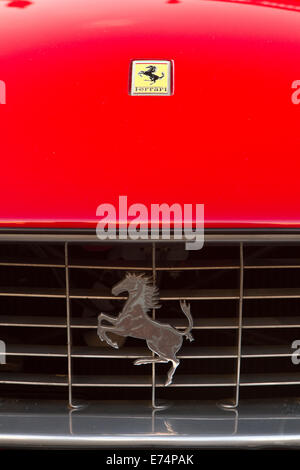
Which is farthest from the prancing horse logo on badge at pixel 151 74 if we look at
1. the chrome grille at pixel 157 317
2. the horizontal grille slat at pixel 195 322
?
the horizontal grille slat at pixel 195 322

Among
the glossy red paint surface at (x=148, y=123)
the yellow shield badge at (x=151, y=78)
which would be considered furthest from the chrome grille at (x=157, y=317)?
the yellow shield badge at (x=151, y=78)

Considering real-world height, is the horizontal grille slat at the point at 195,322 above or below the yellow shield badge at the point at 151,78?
below

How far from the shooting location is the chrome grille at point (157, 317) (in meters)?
1.52

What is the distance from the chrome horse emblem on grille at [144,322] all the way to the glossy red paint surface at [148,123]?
202 mm

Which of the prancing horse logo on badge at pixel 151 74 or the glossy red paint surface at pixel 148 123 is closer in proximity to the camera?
the glossy red paint surface at pixel 148 123

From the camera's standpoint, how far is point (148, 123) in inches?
59.6

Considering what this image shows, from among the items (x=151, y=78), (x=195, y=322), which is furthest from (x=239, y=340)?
(x=151, y=78)

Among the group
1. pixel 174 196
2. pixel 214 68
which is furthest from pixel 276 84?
pixel 174 196

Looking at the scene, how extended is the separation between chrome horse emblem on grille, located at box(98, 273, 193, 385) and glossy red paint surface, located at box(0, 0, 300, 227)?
202 mm

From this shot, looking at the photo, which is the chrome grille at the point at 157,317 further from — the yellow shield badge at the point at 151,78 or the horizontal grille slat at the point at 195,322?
the yellow shield badge at the point at 151,78

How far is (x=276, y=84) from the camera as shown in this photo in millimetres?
1620

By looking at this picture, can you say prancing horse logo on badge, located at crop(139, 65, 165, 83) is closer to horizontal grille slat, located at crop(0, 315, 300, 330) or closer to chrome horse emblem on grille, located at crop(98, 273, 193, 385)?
chrome horse emblem on grille, located at crop(98, 273, 193, 385)

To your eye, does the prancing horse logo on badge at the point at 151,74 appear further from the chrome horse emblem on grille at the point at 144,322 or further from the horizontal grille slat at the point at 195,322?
the horizontal grille slat at the point at 195,322

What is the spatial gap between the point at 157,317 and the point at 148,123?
0.52 meters
